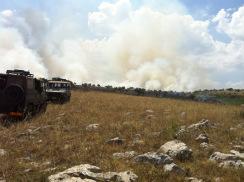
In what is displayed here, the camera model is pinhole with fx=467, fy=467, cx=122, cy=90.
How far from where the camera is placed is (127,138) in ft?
56.0

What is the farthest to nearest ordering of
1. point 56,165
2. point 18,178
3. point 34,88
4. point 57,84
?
1. point 57,84
2. point 34,88
3. point 56,165
4. point 18,178

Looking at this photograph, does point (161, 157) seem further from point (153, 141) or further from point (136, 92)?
point (136, 92)

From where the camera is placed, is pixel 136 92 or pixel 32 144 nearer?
pixel 32 144

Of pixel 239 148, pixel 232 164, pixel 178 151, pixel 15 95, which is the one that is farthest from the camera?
pixel 15 95

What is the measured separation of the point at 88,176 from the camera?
10.2 meters

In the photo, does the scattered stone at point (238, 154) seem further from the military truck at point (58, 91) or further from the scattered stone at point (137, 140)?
the military truck at point (58, 91)

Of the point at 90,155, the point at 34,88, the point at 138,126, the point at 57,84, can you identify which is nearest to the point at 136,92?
the point at 57,84

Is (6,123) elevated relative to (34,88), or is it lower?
lower

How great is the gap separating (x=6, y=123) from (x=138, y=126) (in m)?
7.11

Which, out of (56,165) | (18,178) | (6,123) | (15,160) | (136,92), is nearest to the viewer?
(18,178)

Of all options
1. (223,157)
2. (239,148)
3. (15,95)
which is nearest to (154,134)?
(239,148)

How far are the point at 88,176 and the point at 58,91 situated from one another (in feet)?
102

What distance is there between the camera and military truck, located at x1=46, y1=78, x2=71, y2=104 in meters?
40.0

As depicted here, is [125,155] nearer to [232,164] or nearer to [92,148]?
[92,148]
